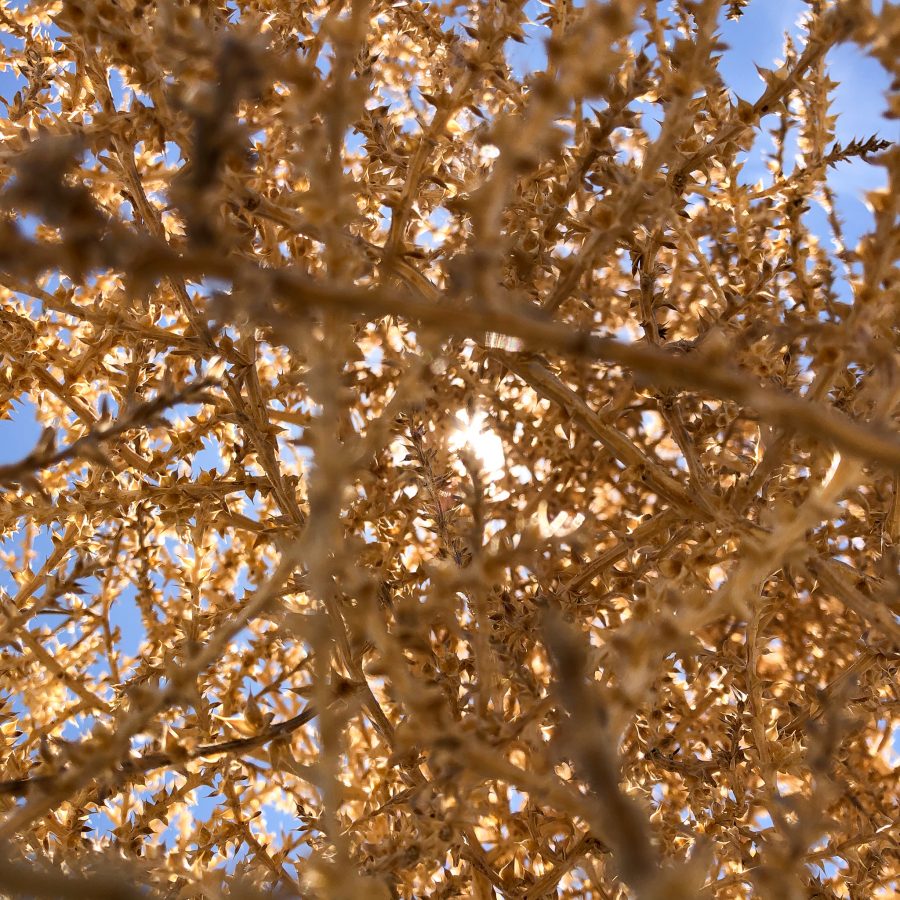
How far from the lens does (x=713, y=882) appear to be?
198cm

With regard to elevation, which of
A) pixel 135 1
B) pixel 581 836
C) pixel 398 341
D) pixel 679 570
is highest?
pixel 398 341

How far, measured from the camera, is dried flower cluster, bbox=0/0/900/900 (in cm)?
91

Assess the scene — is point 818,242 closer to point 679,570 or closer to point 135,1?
point 679,570

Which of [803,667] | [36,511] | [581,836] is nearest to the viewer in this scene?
[581,836]

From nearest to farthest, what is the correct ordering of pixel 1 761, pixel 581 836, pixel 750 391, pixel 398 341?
1. pixel 750 391
2. pixel 581 836
3. pixel 1 761
4. pixel 398 341

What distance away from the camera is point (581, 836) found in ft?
6.57

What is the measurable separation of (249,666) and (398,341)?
1.23 metres

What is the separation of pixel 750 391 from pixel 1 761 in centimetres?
252

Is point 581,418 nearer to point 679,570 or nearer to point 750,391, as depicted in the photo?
point 679,570

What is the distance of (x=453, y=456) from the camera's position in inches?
93.7

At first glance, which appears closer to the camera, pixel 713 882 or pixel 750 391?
pixel 750 391

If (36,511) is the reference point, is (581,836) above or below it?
below

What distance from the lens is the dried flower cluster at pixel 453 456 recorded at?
3.00 ft

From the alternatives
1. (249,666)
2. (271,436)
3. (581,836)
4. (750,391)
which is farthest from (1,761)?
(750,391)
